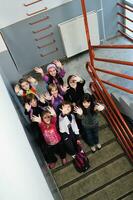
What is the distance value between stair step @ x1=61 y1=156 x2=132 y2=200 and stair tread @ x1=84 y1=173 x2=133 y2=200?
5 cm

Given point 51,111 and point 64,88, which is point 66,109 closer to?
point 51,111

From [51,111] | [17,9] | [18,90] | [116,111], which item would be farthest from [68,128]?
[17,9]

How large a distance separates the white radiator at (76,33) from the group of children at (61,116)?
1.29m

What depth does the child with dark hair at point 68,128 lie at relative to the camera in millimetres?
2704

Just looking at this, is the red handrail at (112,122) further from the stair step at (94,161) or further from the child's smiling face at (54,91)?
the child's smiling face at (54,91)

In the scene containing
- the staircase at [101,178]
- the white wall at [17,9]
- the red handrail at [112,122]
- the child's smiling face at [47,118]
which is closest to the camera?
the child's smiling face at [47,118]

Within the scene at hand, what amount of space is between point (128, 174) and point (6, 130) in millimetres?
2098

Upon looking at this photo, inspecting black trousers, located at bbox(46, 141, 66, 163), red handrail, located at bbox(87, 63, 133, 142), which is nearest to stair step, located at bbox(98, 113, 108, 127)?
red handrail, located at bbox(87, 63, 133, 142)

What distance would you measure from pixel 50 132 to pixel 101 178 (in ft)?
2.79

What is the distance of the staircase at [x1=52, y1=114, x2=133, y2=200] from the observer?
2994 millimetres

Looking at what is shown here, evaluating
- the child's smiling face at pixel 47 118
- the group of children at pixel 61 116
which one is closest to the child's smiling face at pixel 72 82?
the group of children at pixel 61 116

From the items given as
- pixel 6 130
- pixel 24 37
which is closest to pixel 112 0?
pixel 24 37

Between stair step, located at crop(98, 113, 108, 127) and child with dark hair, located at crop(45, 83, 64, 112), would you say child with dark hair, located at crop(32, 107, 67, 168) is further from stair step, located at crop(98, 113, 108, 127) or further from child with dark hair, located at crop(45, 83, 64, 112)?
stair step, located at crop(98, 113, 108, 127)

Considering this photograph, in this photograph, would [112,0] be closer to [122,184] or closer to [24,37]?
[24,37]
